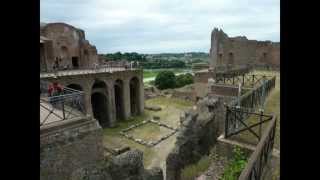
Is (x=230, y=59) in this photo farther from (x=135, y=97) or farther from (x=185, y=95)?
(x=135, y=97)

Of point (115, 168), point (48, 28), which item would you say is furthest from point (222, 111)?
point (48, 28)

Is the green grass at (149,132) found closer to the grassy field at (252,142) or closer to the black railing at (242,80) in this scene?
the black railing at (242,80)

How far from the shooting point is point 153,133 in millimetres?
22062

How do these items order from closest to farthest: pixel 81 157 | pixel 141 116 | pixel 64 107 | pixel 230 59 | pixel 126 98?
pixel 81 157 → pixel 64 107 → pixel 126 98 → pixel 141 116 → pixel 230 59

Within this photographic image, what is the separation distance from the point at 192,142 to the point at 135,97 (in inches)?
725

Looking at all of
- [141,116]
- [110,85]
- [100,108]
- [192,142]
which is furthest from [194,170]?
[141,116]

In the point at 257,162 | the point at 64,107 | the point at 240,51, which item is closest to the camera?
the point at 257,162

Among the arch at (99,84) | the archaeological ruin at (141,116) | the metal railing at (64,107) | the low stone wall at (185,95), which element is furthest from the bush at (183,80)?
the metal railing at (64,107)

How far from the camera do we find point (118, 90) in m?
28.0

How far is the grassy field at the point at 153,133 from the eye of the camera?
17336 millimetres

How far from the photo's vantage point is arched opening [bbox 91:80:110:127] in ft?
82.4
